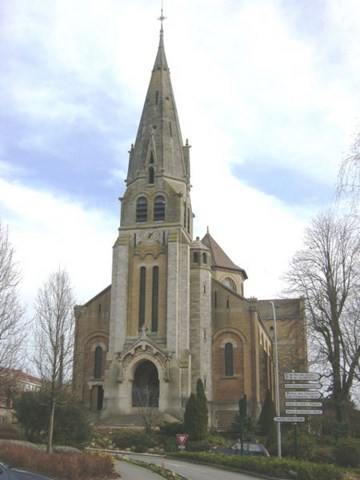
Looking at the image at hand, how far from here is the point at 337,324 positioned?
35.1m

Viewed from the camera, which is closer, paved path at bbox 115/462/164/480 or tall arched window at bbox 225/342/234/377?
paved path at bbox 115/462/164/480

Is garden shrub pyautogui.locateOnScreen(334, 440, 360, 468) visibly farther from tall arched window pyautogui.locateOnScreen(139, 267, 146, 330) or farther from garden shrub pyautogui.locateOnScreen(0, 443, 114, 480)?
tall arched window pyautogui.locateOnScreen(139, 267, 146, 330)

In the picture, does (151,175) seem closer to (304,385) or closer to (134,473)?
(304,385)

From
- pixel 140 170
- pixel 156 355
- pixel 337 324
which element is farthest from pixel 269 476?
pixel 140 170

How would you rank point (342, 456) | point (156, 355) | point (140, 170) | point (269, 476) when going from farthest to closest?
point (140, 170) < point (156, 355) < point (342, 456) < point (269, 476)

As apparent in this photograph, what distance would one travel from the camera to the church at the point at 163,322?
4503 centimetres

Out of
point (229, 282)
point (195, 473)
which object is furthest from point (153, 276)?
point (195, 473)

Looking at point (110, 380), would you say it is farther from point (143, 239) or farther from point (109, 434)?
point (143, 239)

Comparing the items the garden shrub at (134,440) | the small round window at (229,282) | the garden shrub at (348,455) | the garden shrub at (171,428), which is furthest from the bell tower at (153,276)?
the garden shrub at (348,455)

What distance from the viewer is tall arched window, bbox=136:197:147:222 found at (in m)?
50.7

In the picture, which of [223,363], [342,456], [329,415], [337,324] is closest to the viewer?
[342,456]

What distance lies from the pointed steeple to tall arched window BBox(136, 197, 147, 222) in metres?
2.20

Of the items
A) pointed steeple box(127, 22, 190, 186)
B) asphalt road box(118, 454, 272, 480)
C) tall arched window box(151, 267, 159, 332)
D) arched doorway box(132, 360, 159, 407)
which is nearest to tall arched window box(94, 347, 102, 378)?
arched doorway box(132, 360, 159, 407)

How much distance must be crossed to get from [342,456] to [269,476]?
679 centimetres
